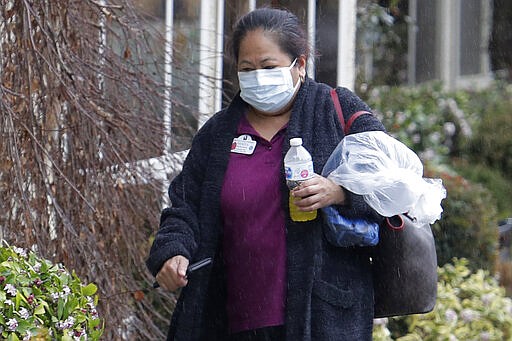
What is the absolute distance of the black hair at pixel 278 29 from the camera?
3420 millimetres

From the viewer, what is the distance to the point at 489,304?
609 cm

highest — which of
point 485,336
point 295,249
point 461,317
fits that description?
point 295,249

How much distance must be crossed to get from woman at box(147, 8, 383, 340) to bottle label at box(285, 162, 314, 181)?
9 centimetres

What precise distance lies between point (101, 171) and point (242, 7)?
8.37 feet

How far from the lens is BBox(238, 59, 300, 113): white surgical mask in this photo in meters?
3.38

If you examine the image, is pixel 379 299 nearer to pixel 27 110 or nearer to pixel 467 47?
pixel 27 110

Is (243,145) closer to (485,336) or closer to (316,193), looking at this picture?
(316,193)

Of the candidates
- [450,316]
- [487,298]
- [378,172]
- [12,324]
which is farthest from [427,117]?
[12,324]

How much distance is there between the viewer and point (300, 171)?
3141mm

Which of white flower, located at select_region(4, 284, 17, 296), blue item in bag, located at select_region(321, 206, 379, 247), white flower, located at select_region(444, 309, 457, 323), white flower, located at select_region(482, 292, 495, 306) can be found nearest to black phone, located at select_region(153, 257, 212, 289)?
blue item in bag, located at select_region(321, 206, 379, 247)

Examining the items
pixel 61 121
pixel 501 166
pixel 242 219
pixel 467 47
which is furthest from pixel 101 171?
pixel 467 47

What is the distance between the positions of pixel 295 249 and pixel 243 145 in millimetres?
412

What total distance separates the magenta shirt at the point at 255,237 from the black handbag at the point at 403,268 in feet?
1.13

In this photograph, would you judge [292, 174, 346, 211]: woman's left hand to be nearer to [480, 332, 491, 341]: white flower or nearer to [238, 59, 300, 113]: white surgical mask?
[238, 59, 300, 113]: white surgical mask
